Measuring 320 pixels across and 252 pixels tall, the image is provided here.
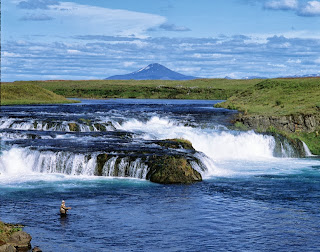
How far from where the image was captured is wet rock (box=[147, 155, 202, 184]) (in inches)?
1391

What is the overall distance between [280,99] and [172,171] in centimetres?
4675

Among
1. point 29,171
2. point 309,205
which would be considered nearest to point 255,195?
point 309,205

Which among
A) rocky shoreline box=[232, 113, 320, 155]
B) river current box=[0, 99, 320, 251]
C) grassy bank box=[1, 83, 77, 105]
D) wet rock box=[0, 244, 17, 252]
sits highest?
grassy bank box=[1, 83, 77, 105]

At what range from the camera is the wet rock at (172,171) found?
116 feet

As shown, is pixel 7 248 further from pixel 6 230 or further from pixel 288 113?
pixel 288 113

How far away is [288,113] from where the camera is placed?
6159cm

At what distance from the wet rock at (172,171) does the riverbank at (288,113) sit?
20.9m

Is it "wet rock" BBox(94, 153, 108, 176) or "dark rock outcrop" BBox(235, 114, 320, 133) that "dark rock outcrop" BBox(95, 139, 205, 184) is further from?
"dark rock outcrop" BBox(235, 114, 320, 133)

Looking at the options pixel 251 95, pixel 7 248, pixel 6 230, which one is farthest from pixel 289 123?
pixel 7 248

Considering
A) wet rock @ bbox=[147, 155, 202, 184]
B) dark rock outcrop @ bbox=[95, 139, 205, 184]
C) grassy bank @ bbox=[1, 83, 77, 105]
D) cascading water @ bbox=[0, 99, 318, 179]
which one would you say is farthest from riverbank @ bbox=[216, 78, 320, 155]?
grassy bank @ bbox=[1, 83, 77, 105]

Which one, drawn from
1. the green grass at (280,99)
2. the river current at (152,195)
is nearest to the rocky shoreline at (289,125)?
the green grass at (280,99)

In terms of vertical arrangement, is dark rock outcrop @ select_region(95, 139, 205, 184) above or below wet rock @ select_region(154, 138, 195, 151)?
below

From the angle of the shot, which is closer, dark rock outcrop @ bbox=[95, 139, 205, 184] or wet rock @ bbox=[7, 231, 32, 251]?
wet rock @ bbox=[7, 231, 32, 251]

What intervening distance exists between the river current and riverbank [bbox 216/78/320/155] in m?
4.92
